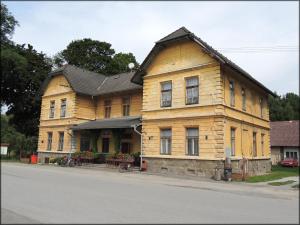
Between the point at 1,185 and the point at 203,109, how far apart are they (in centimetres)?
1611

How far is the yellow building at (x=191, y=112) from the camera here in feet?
69.1

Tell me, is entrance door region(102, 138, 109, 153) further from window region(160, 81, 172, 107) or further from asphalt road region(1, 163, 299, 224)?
asphalt road region(1, 163, 299, 224)

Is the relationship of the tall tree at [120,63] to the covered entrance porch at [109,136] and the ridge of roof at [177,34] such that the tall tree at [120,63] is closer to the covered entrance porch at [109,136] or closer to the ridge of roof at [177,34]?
the covered entrance porch at [109,136]

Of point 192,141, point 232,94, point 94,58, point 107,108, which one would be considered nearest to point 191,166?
point 192,141

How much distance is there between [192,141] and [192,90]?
3529mm

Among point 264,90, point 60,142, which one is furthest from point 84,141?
point 264,90

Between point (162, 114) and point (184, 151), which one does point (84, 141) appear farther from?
→ point (184, 151)

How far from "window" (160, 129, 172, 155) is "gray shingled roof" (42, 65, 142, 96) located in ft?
25.1

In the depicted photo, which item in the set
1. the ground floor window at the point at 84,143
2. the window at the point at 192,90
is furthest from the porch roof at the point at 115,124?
the window at the point at 192,90

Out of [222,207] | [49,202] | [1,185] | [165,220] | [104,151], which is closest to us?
[1,185]

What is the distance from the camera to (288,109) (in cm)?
5450

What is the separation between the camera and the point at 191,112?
22.0 metres

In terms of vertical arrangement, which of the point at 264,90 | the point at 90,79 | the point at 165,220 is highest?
the point at 90,79

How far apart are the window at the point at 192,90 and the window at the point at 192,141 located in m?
1.97
